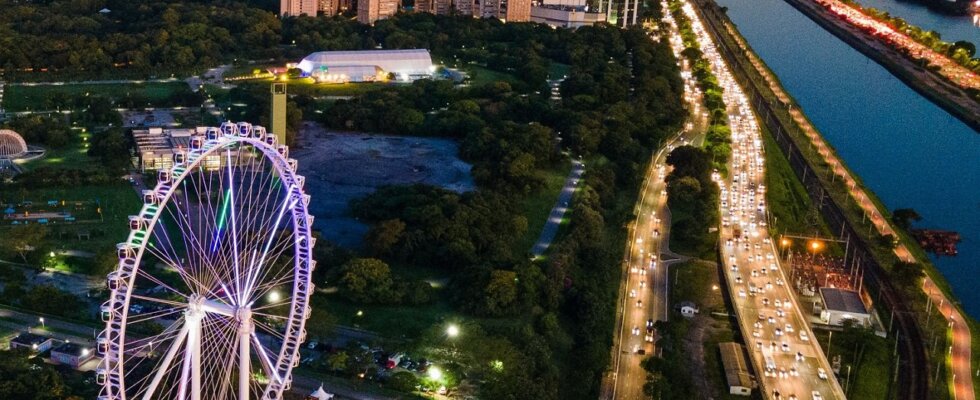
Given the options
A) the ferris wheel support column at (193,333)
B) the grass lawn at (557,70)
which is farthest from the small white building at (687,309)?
the grass lawn at (557,70)

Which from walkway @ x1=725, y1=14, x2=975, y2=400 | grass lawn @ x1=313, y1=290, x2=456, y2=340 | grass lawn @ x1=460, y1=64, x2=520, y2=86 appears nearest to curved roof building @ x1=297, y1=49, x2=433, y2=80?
grass lawn @ x1=460, y1=64, x2=520, y2=86

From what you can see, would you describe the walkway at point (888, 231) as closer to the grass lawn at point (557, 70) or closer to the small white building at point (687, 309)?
the small white building at point (687, 309)

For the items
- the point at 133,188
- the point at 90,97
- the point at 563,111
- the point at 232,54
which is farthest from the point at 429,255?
the point at 232,54

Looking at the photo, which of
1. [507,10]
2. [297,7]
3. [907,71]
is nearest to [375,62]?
[297,7]

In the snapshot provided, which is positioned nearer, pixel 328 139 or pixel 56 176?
pixel 56 176

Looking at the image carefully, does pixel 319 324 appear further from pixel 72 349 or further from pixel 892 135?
pixel 892 135

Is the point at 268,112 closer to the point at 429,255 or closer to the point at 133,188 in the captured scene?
the point at 133,188
